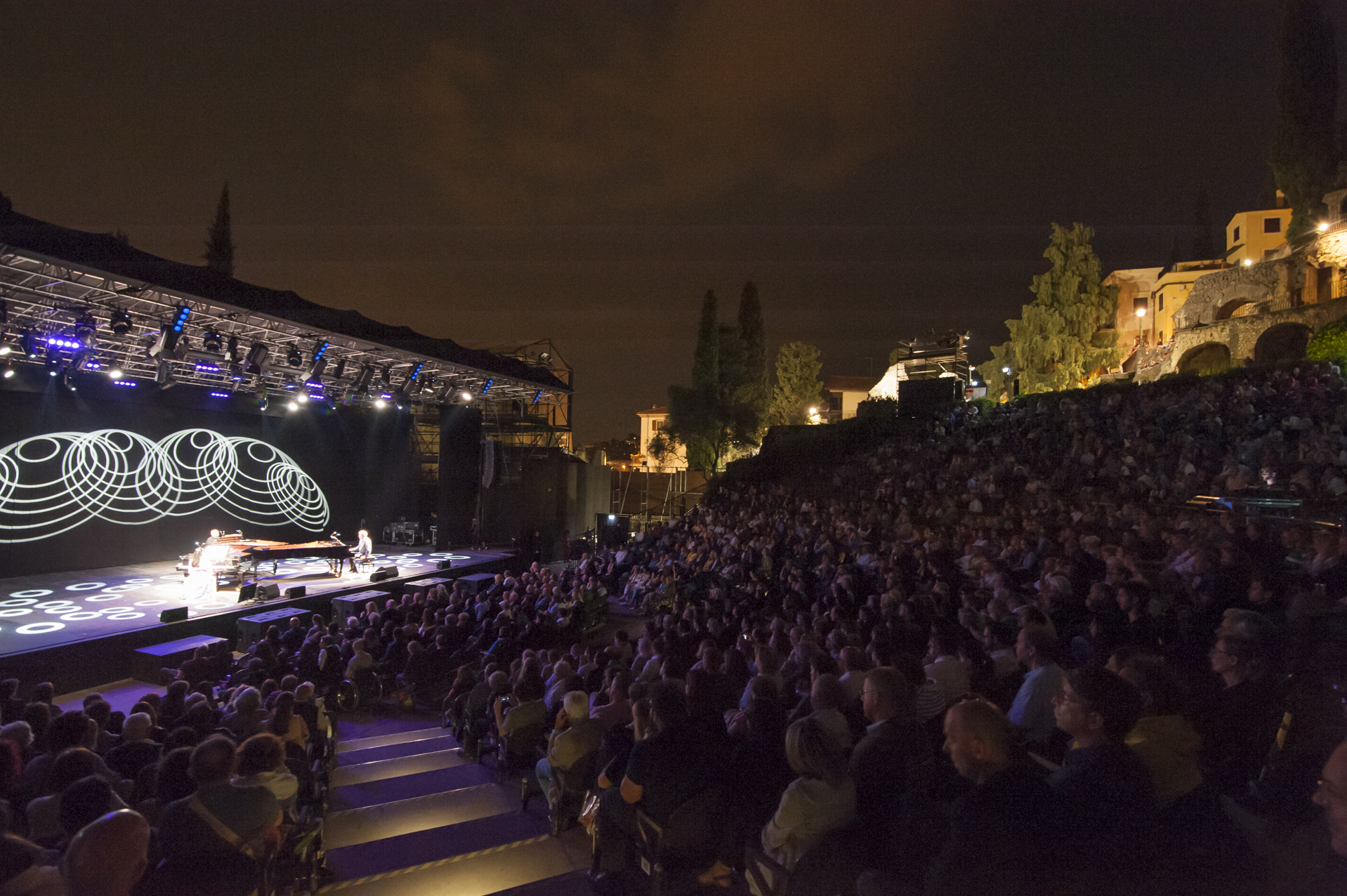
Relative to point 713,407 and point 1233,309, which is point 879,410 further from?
point 1233,309

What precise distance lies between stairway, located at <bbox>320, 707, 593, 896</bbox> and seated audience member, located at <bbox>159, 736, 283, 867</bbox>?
3.30ft

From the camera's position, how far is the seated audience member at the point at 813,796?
2330 mm

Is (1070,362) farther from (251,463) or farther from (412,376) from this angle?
(251,463)

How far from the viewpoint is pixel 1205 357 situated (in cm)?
1912

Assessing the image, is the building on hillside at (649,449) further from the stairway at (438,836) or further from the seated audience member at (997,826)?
the seated audience member at (997,826)

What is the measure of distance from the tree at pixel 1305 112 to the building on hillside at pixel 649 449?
2277 centimetres

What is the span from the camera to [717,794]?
106 inches

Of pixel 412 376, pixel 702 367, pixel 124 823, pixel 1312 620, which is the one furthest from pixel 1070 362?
pixel 124 823

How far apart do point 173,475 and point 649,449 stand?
17.0m

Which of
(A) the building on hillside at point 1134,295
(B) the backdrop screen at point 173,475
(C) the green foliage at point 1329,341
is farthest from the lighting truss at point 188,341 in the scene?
(A) the building on hillside at point 1134,295

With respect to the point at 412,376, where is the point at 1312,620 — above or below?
below

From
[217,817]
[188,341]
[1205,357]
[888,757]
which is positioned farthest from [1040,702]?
[1205,357]

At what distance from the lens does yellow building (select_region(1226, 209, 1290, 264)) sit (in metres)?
26.6

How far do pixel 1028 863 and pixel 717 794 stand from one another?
1206 millimetres
